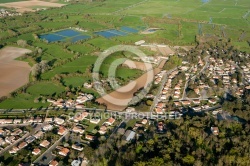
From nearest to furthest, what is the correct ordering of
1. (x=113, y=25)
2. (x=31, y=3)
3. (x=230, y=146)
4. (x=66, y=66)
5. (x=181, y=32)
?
(x=230, y=146), (x=66, y=66), (x=181, y=32), (x=113, y=25), (x=31, y=3)

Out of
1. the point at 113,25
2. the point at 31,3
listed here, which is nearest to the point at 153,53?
the point at 113,25

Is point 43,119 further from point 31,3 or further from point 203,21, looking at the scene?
point 31,3

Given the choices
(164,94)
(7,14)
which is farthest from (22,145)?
(7,14)

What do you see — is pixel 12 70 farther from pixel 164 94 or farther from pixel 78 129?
pixel 164 94

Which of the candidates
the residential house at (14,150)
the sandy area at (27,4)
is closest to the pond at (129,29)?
the sandy area at (27,4)

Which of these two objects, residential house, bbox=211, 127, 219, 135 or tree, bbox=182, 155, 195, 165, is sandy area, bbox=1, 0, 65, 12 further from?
tree, bbox=182, 155, 195, 165

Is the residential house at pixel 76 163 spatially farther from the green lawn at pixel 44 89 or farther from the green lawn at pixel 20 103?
the green lawn at pixel 44 89
